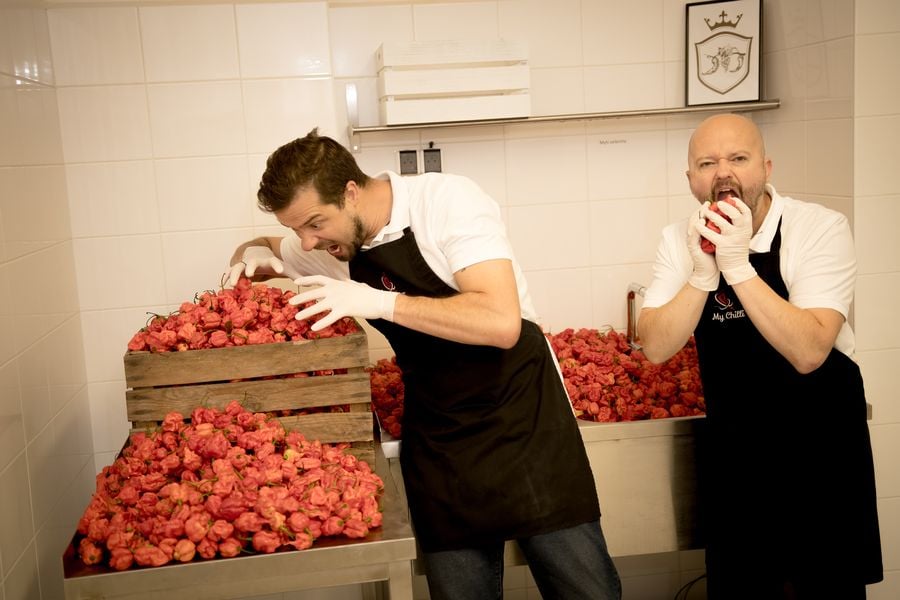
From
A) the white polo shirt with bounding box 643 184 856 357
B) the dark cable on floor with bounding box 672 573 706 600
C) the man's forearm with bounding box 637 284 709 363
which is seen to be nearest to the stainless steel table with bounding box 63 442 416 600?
the man's forearm with bounding box 637 284 709 363

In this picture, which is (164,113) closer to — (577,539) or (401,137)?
(401,137)

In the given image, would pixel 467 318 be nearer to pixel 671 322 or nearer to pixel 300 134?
pixel 671 322

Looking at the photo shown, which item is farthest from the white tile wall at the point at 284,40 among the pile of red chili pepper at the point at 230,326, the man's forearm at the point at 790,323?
the man's forearm at the point at 790,323

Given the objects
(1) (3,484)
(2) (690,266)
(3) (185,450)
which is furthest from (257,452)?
(2) (690,266)

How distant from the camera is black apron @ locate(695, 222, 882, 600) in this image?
231cm

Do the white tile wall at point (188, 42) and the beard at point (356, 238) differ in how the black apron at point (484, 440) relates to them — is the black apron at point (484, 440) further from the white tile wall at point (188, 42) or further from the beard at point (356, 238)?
the white tile wall at point (188, 42)

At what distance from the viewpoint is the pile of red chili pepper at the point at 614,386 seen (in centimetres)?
271

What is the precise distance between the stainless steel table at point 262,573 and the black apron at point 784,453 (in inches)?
41.0

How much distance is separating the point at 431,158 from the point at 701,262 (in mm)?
1346

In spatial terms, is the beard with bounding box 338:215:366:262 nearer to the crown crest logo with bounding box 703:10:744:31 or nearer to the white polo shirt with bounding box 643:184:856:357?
the white polo shirt with bounding box 643:184:856:357

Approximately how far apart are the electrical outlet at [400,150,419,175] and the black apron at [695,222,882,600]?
129cm

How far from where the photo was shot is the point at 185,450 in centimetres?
190

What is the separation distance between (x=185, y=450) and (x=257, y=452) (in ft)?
0.48

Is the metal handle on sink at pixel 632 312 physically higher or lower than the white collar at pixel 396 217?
lower
